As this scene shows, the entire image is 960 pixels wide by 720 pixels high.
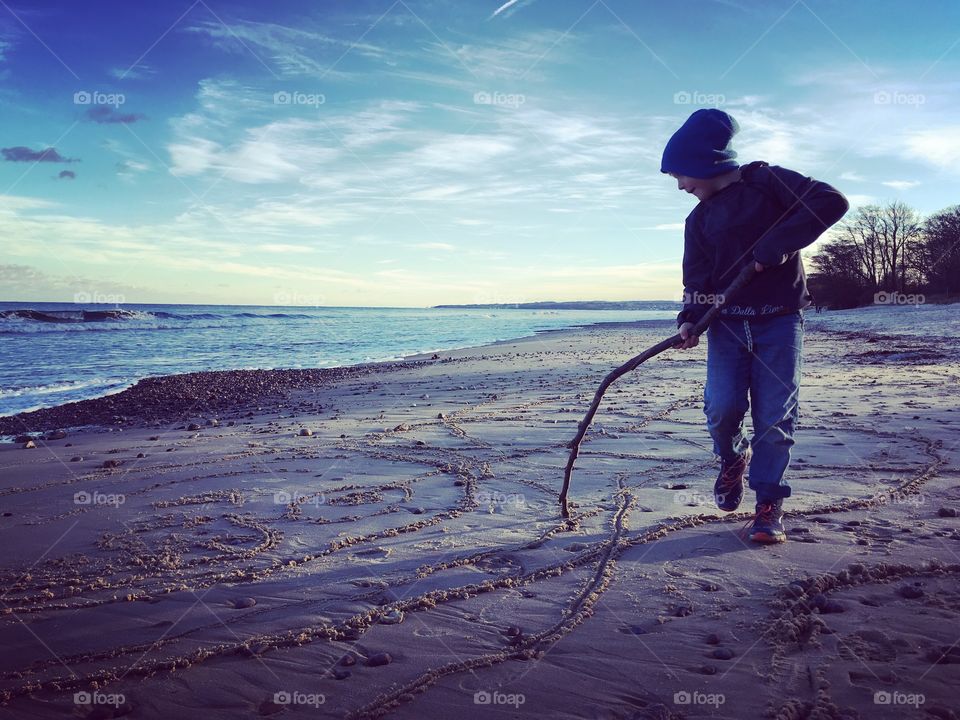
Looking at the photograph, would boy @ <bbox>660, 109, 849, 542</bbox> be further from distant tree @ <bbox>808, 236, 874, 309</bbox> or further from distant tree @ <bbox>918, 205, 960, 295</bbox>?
distant tree @ <bbox>808, 236, 874, 309</bbox>

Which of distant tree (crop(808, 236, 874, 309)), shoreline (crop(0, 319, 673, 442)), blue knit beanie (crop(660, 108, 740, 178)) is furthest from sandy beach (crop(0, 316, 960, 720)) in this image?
distant tree (crop(808, 236, 874, 309))

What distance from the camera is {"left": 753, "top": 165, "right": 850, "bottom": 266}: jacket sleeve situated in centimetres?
337

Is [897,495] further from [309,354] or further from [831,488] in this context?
[309,354]

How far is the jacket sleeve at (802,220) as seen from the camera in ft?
11.0

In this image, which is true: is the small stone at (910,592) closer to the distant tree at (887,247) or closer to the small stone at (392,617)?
the small stone at (392,617)

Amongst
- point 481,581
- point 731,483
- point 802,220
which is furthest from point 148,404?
point 802,220

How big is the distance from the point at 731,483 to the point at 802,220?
1.65 m

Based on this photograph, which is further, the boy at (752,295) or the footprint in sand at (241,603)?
the boy at (752,295)

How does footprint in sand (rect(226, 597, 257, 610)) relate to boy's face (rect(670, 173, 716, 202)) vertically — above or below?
below

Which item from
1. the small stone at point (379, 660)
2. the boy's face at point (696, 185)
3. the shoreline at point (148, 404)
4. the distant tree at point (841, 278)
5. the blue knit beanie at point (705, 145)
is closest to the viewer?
the small stone at point (379, 660)

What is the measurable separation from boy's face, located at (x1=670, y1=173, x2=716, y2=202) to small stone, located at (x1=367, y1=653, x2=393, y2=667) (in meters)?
3.05

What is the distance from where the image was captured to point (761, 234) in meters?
3.65

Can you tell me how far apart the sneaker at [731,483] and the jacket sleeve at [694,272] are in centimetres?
94

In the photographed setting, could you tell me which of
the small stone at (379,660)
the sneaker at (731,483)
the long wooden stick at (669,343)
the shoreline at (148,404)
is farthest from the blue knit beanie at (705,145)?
the shoreline at (148,404)
